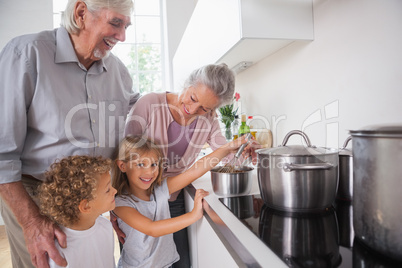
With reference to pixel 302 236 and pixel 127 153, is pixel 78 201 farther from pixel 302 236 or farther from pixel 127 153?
pixel 302 236

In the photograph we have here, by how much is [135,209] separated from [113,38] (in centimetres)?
63

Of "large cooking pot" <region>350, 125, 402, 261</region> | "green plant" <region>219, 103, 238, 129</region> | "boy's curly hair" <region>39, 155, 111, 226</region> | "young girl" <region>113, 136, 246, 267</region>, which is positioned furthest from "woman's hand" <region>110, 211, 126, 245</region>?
"green plant" <region>219, 103, 238, 129</region>

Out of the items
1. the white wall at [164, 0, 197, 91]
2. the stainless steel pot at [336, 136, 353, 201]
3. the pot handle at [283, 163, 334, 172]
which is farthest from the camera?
the white wall at [164, 0, 197, 91]

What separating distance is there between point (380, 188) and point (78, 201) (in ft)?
2.62

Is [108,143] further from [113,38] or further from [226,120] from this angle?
[226,120]

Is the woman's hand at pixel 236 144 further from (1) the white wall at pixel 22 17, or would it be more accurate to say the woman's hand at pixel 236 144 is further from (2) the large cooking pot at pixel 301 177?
(1) the white wall at pixel 22 17

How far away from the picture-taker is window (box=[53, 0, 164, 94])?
144 inches

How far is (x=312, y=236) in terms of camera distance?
56 cm

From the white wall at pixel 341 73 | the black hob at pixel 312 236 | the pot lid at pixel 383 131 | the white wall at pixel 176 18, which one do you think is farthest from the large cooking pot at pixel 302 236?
the white wall at pixel 176 18

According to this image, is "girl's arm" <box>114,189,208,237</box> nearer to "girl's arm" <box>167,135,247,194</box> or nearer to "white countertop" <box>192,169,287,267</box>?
"white countertop" <box>192,169,287,267</box>

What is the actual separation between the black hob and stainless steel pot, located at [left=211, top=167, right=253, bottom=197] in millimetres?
102

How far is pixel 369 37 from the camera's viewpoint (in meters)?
0.82

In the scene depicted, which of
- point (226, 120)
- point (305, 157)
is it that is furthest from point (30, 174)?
point (226, 120)

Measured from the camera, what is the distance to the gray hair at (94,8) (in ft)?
2.84
